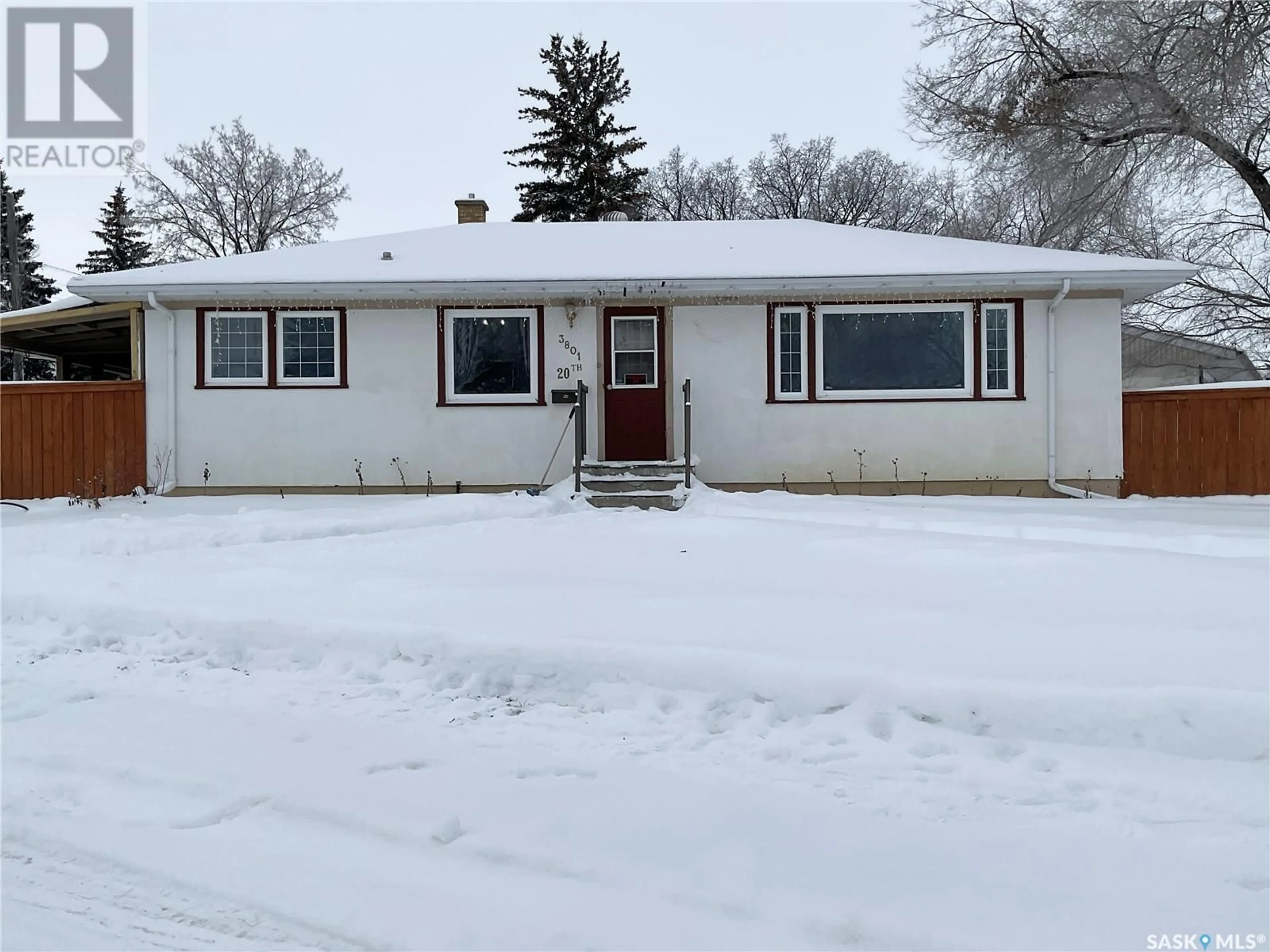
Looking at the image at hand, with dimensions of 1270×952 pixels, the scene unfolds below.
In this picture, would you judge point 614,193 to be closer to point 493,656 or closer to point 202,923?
point 493,656

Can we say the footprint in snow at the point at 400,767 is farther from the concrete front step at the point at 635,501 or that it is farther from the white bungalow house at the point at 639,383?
the white bungalow house at the point at 639,383

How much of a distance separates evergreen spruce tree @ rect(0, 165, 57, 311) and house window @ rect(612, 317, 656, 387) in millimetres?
33613

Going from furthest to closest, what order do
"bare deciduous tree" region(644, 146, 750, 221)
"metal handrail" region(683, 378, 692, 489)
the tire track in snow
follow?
"bare deciduous tree" region(644, 146, 750, 221), "metal handrail" region(683, 378, 692, 489), the tire track in snow

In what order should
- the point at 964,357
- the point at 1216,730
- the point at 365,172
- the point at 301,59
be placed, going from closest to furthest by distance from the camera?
the point at 1216,730, the point at 964,357, the point at 301,59, the point at 365,172

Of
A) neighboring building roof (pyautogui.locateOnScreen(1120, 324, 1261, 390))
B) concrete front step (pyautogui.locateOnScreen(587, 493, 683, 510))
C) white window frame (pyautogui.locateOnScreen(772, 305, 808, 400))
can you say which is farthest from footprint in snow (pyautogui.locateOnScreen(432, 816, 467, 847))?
neighboring building roof (pyautogui.locateOnScreen(1120, 324, 1261, 390))

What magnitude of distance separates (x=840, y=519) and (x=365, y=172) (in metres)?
35.2

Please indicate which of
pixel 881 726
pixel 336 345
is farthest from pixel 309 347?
pixel 881 726

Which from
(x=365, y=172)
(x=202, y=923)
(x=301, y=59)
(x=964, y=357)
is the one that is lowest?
(x=202, y=923)

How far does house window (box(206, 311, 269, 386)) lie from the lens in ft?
35.7

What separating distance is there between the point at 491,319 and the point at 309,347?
2511 mm

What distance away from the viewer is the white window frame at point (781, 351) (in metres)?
10.8

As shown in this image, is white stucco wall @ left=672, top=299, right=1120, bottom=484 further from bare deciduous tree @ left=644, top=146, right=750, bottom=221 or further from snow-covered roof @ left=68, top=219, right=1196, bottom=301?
bare deciduous tree @ left=644, top=146, right=750, bottom=221

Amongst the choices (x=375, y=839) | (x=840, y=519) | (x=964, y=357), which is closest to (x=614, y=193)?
(x=964, y=357)

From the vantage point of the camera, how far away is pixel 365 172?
36.8 m
